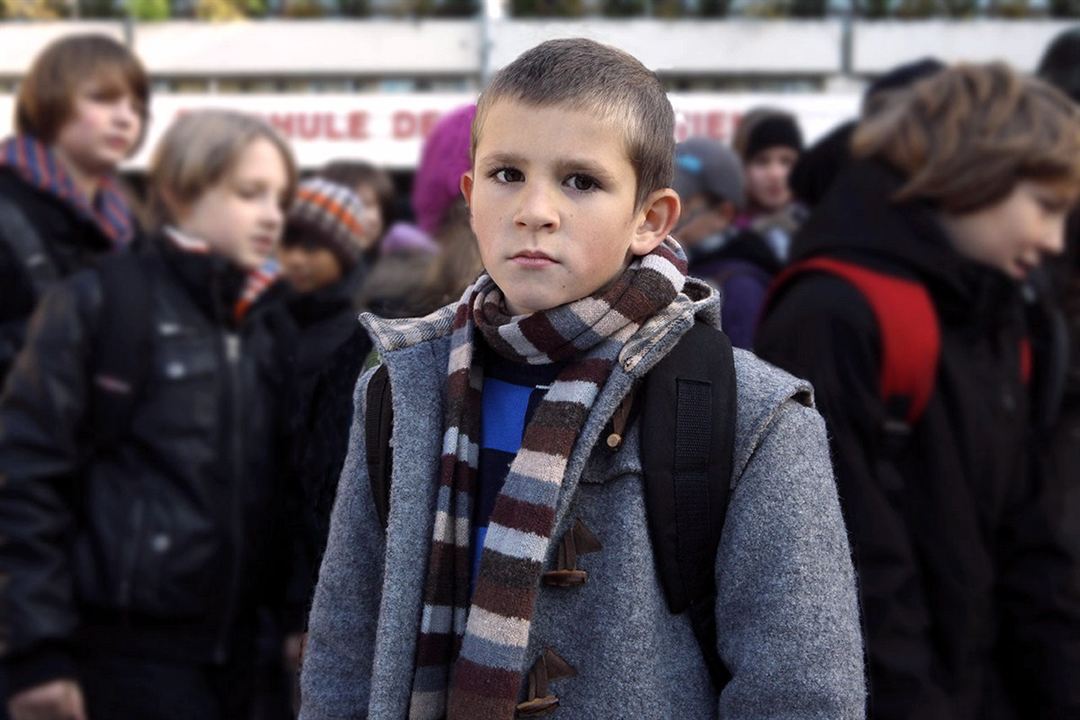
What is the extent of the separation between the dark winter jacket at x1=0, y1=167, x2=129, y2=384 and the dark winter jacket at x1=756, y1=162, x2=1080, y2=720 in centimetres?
212

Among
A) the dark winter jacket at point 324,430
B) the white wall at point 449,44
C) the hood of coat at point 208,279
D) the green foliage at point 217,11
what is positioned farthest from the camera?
the green foliage at point 217,11

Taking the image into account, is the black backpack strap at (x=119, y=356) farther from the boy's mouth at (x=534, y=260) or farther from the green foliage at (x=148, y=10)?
the green foliage at (x=148, y=10)

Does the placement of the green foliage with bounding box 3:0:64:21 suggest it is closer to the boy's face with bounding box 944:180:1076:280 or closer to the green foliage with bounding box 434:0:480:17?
the green foliage with bounding box 434:0:480:17

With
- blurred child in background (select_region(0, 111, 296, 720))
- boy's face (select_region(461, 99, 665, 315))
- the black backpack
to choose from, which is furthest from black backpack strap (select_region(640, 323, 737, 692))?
blurred child in background (select_region(0, 111, 296, 720))

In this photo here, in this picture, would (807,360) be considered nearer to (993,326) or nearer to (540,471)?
(993,326)

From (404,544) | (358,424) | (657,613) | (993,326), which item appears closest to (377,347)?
(358,424)

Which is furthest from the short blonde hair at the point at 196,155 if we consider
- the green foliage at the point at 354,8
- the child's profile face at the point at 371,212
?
the green foliage at the point at 354,8

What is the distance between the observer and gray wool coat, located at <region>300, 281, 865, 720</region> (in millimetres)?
1448

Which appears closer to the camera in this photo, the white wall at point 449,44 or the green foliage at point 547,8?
Result: the white wall at point 449,44

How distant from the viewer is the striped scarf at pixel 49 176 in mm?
3801

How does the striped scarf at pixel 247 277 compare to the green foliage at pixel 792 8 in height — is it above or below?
above

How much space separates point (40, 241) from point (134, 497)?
114 cm

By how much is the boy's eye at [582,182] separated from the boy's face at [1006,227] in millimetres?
1538

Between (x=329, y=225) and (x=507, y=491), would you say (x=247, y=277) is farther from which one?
(x=507, y=491)
